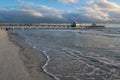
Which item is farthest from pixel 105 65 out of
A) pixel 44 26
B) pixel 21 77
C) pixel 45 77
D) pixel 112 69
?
pixel 44 26

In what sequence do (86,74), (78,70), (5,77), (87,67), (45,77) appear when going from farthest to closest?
(87,67) < (78,70) < (86,74) < (45,77) < (5,77)

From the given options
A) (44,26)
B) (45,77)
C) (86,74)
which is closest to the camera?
(45,77)

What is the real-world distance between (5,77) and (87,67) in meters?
A: 4.31

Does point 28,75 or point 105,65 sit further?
point 105,65

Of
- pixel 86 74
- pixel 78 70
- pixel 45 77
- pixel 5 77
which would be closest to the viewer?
pixel 5 77

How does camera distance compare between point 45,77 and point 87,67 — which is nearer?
point 45,77

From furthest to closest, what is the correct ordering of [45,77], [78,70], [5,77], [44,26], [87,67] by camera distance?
[44,26]
[87,67]
[78,70]
[45,77]
[5,77]

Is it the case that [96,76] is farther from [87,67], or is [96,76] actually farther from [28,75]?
[28,75]

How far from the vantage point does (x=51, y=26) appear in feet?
366

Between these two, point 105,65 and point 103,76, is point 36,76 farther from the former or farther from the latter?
point 105,65

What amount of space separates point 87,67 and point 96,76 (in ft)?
5.90

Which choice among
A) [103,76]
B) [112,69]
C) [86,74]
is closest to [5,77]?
[86,74]

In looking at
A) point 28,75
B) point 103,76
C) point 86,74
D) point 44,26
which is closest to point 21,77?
point 28,75

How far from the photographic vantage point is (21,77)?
781 centimetres
